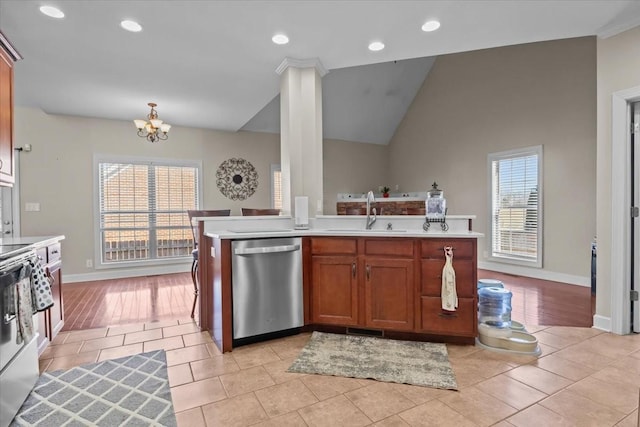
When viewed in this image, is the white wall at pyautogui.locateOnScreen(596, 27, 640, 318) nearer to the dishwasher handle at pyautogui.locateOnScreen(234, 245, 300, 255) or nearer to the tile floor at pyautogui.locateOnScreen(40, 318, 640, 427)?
the tile floor at pyautogui.locateOnScreen(40, 318, 640, 427)

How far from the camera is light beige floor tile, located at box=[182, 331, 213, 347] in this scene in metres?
2.72

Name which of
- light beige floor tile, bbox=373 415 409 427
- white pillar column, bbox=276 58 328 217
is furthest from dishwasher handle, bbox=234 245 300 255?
light beige floor tile, bbox=373 415 409 427

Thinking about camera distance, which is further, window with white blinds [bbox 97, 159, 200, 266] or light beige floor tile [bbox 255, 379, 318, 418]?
window with white blinds [bbox 97, 159, 200, 266]

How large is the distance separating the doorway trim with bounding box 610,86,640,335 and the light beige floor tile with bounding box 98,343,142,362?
4020 mm

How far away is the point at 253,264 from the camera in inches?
103

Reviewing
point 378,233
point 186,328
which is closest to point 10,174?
point 186,328

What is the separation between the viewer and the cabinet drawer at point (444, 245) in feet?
8.29

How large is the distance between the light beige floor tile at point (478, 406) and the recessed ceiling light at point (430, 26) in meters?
2.79

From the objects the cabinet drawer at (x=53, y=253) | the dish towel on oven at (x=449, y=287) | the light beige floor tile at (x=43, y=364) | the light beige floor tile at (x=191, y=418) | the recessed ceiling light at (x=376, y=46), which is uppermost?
the recessed ceiling light at (x=376, y=46)

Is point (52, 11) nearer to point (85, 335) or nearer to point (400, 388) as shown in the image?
point (85, 335)

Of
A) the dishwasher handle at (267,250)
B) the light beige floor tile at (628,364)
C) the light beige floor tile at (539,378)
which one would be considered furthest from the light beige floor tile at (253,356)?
the light beige floor tile at (628,364)

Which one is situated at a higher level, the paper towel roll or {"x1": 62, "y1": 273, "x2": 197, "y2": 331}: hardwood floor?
the paper towel roll

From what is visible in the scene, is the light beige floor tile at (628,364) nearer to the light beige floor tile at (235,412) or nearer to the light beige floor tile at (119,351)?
the light beige floor tile at (235,412)

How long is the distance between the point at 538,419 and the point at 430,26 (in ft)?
9.57
